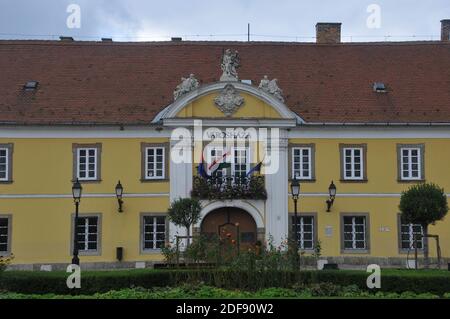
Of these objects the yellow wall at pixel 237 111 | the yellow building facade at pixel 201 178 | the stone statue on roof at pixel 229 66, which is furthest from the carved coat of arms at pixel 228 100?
the stone statue on roof at pixel 229 66

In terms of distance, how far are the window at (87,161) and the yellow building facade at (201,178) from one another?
42 millimetres

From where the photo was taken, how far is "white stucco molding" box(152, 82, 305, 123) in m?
35.8

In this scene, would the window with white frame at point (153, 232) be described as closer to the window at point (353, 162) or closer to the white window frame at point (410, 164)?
the window at point (353, 162)

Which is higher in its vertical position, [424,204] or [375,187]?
[375,187]

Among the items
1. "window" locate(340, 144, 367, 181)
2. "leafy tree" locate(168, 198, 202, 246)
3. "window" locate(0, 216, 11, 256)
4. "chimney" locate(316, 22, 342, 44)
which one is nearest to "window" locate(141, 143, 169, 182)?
"window" locate(0, 216, 11, 256)

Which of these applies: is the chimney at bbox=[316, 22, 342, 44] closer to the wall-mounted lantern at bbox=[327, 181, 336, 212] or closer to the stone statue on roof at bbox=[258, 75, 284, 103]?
the stone statue on roof at bbox=[258, 75, 284, 103]

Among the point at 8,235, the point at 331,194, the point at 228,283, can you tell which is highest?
the point at 331,194

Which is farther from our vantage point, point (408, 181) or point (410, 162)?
point (410, 162)

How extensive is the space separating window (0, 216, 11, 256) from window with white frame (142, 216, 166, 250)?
5.59 meters

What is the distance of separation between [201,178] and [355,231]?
696 centimetres

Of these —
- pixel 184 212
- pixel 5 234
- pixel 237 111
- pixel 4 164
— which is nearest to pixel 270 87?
pixel 237 111

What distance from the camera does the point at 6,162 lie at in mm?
36031

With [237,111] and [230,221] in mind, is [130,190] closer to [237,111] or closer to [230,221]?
[230,221]

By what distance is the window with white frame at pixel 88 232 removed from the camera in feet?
118
